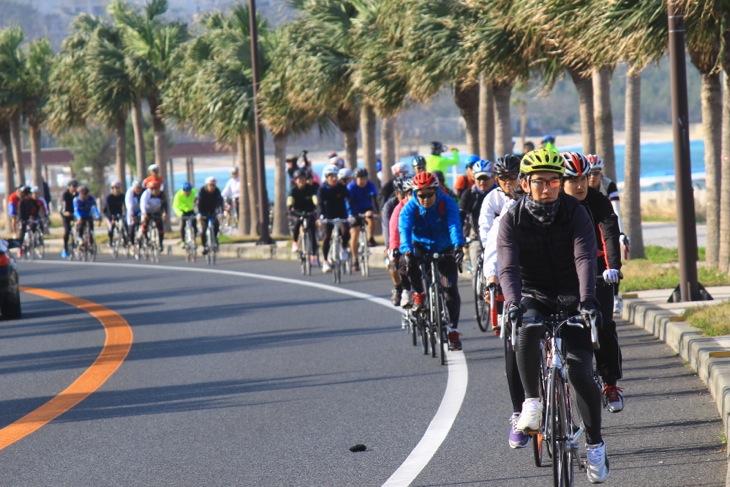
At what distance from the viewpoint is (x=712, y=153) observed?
17.8 meters


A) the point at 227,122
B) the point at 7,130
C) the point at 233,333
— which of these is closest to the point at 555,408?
the point at 233,333

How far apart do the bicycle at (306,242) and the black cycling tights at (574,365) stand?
15609 mm

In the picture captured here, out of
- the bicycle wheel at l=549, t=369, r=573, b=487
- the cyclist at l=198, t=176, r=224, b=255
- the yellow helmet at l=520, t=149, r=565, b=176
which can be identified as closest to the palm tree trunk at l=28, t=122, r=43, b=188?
the cyclist at l=198, t=176, r=224, b=255

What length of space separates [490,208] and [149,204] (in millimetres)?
17277

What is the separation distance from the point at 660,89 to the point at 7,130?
154182 millimetres

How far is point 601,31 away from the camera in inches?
594

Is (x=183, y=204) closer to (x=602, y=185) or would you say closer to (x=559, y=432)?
(x=602, y=185)

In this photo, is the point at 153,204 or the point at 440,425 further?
the point at 153,204

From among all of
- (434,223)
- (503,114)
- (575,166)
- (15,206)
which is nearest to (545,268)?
(575,166)

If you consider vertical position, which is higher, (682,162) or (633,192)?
(682,162)

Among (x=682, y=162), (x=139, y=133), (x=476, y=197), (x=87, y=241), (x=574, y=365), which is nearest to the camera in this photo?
(x=574, y=365)

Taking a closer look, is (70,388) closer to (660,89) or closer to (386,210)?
(386,210)

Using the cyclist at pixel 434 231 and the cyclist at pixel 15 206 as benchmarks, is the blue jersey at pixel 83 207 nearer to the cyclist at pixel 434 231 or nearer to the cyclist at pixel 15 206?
the cyclist at pixel 15 206

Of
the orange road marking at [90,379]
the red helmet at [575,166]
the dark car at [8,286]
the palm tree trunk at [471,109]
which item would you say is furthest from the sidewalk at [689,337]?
the palm tree trunk at [471,109]
